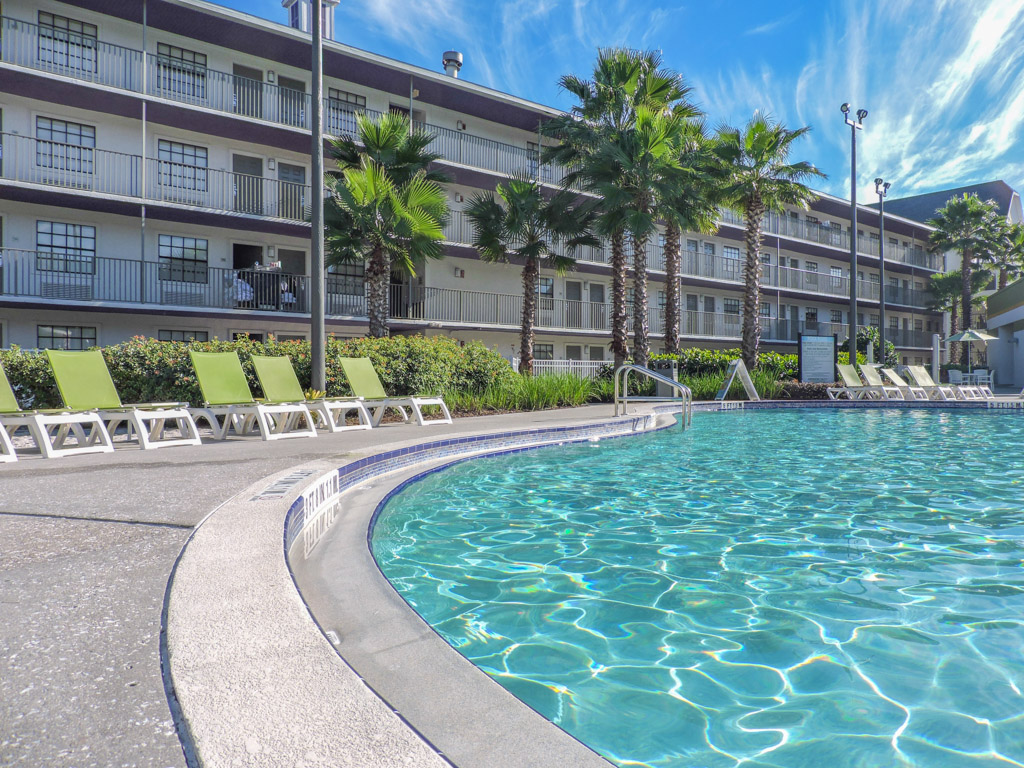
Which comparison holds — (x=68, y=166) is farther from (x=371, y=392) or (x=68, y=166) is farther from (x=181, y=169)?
(x=371, y=392)

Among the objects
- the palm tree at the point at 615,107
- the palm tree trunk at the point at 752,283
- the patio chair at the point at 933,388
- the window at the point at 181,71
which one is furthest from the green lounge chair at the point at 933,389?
the window at the point at 181,71

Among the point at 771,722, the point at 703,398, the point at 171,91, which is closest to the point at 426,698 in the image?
the point at 771,722

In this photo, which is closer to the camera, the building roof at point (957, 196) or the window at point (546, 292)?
the window at point (546, 292)

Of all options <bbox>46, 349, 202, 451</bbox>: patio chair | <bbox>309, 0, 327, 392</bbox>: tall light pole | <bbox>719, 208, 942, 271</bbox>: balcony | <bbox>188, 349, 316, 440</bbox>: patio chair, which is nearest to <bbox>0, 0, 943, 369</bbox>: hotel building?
<bbox>309, 0, 327, 392</bbox>: tall light pole

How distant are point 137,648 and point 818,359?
21.2 meters

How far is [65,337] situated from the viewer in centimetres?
1702

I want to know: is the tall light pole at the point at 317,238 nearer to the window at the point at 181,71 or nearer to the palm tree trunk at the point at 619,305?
the window at the point at 181,71

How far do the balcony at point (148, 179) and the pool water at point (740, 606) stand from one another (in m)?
15.3

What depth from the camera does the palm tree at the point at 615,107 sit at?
62.8 feet

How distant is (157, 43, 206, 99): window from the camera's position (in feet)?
59.4

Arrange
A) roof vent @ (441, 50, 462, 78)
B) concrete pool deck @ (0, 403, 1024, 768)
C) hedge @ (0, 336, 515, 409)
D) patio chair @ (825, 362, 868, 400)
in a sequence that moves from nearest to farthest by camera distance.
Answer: concrete pool deck @ (0, 403, 1024, 768), hedge @ (0, 336, 515, 409), patio chair @ (825, 362, 868, 400), roof vent @ (441, 50, 462, 78)

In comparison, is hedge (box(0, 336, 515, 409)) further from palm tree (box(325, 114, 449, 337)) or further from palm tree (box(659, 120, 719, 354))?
palm tree (box(659, 120, 719, 354))

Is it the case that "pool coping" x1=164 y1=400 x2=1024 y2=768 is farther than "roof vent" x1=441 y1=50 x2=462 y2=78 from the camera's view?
No

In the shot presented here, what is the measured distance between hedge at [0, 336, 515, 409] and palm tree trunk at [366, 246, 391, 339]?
3.85 metres
